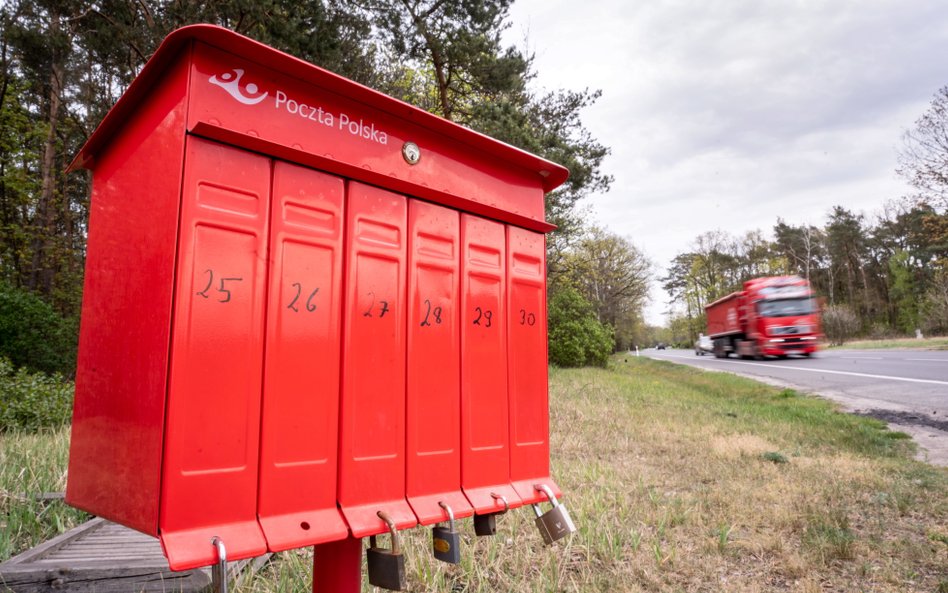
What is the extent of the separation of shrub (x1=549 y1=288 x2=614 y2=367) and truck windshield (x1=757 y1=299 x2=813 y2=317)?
6.18 m

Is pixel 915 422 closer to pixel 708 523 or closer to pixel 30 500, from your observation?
pixel 708 523

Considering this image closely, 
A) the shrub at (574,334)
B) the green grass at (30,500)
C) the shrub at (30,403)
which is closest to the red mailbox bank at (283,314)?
the green grass at (30,500)

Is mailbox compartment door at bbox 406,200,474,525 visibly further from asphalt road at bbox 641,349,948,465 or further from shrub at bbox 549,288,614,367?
shrub at bbox 549,288,614,367

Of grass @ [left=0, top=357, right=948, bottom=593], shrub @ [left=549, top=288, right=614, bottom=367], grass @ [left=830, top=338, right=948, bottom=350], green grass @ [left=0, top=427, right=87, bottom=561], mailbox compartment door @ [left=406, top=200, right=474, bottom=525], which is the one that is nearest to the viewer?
mailbox compartment door @ [left=406, top=200, right=474, bottom=525]

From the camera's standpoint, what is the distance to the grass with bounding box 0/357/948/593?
121 inches

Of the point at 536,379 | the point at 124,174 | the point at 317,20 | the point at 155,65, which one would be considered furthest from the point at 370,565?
the point at 317,20

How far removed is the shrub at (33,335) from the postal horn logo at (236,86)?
1257 cm

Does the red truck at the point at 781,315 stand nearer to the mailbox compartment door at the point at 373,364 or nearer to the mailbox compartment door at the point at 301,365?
the mailbox compartment door at the point at 373,364

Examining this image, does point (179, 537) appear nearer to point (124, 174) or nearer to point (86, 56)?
point (124, 174)

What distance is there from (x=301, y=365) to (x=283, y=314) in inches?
4.3

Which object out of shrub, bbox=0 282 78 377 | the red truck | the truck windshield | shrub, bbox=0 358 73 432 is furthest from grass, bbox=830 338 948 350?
shrub, bbox=0 282 78 377

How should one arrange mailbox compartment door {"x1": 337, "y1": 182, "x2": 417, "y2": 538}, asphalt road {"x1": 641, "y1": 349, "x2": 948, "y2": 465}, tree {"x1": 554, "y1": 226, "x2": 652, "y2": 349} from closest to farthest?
mailbox compartment door {"x1": 337, "y1": 182, "x2": 417, "y2": 538}
asphalt road {"x1": 641, "y1": 349, "x2": 948, "y2": 465}
tree {"x1": 554, "y1": 226, "x2": 652, "y2": 349}

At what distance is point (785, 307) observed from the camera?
22.0 metres

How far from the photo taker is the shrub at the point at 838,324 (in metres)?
39.3
